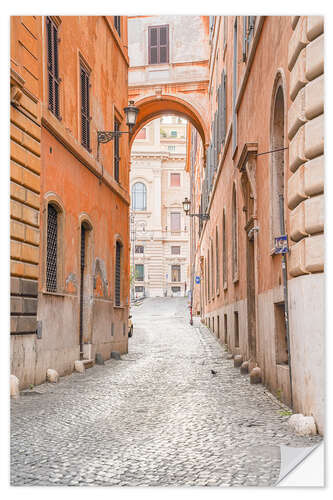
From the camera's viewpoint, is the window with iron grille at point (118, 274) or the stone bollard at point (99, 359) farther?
the window with iron grille at point (118, 274)

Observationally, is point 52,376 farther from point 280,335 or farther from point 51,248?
point 280,335

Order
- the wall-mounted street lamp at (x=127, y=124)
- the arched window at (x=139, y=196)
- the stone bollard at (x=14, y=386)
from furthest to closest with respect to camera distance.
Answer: the arched window at (x=139, y=196), the wall-mounted street lamp at (x=127, y=124), the stone bollard at (x=14, y=386)

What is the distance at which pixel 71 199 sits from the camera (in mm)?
10711

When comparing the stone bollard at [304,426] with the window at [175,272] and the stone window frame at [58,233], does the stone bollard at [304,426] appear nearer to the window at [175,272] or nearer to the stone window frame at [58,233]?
the stone window frame at [58,233]

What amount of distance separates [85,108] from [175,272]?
37311 millimetres

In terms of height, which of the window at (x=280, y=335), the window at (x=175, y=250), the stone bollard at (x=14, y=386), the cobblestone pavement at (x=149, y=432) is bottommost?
the cobblestone pavement at (x=149, y=432)

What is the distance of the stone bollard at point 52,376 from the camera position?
833 cm

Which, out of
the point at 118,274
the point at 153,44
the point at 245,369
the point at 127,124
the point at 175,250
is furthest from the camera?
the point at 175,250

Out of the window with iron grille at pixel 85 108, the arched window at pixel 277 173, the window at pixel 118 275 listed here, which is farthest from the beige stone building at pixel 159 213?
the arched window at pixel 277 173

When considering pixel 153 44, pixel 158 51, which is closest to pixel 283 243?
pixel 153 44

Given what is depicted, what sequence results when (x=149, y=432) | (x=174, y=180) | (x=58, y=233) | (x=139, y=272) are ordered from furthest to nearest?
(x=174, y=180) → (x=139, y=272) → (x=58, y=233) → (x=149, y=432)

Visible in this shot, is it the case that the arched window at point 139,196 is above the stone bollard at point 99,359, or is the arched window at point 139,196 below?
above

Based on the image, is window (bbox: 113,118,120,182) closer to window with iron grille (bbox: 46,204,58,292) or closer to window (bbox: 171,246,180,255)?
window with iron grille (bbox: 46,204,58,292)

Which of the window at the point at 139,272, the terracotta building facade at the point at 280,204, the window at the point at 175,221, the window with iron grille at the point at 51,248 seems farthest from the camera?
the window at the point at 175,221
